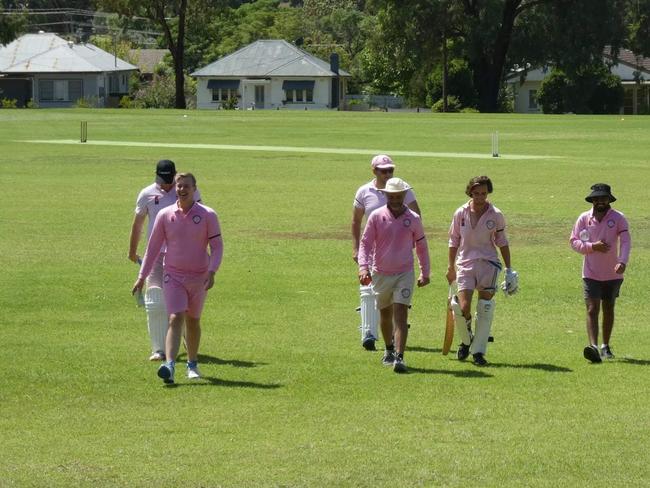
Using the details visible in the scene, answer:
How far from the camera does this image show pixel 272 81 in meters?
116

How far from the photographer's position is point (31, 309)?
1639cm

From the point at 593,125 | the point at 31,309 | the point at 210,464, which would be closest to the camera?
the point at 210,464

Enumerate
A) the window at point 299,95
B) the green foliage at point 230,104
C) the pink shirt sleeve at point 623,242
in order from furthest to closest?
the window at point 299,95 < the green foliage at point 230,104 < the pink shirt sleeve at point 623,242

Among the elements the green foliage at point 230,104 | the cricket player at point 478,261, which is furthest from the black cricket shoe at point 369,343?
the green foliage at point 230,104

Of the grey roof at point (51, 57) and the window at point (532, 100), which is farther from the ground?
the grey roof at point (51, 57)

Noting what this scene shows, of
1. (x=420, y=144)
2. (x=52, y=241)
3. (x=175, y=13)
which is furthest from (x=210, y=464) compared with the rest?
(x=175, y=13)

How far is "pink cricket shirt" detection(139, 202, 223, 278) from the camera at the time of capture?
11.6 metres

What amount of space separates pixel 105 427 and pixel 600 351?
5.20 metres

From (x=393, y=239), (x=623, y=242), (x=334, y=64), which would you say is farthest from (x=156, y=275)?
(x=334, y=64)

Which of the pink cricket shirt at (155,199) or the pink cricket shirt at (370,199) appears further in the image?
the pink cricket shirt at (370,199)

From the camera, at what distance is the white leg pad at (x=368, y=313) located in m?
13.5

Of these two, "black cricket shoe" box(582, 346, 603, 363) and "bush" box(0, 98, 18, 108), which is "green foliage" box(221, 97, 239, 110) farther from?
"black cricket shoe" box(582, 346, 603, 363)

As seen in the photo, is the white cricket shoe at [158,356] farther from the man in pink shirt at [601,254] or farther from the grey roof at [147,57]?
the grey roof at [147,57]

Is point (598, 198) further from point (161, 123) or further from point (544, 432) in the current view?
point (161, 123)
